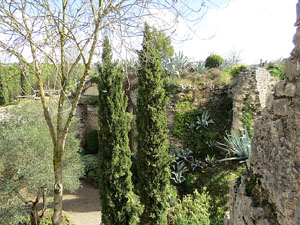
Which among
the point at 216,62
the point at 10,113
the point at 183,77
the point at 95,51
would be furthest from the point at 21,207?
the point at 216,62

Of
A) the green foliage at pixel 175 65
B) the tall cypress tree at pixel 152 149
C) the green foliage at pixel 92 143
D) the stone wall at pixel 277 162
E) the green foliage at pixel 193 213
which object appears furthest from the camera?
the green foliage at pixel 92 143

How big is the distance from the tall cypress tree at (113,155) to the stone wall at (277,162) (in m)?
4.53

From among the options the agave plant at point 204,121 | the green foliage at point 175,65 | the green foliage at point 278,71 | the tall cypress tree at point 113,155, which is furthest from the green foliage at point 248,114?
the tall cypress tree at point 113,155

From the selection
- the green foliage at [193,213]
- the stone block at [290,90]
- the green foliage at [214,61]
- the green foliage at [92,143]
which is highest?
the green foliage at [214,61]

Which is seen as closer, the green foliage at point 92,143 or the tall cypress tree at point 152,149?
the tall cypress tree at point 152,149

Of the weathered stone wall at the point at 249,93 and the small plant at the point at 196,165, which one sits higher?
the weathered stone wall at the point at 249,93

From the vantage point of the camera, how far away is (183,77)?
10.8m

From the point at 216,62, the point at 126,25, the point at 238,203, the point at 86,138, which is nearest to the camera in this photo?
the point at 238,203

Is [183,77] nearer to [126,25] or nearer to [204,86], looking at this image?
[204,86]

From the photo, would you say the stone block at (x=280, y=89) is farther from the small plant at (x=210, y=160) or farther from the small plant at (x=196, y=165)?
the small plant at (x=196, y=165)

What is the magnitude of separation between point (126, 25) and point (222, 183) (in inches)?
248

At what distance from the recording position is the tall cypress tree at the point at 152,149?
625cm

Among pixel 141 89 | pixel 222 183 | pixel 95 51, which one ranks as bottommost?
pixel 222 183

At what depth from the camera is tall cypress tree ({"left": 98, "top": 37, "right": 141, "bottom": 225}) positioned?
19.8ft
